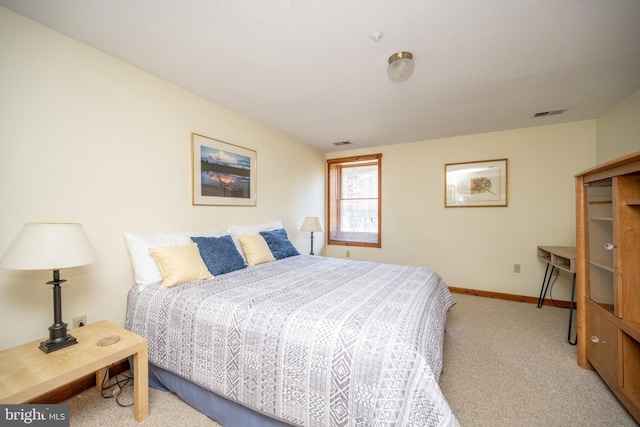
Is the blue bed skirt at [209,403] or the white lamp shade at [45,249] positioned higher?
the white lamp shade at [45,249]

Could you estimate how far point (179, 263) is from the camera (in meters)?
1.99

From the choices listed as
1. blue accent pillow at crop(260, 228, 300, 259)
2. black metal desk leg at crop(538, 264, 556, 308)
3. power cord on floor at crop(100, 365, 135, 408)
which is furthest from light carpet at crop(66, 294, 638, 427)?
blue accent pillow at crop(260, 228, 300, 259)

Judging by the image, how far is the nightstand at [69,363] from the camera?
114cm

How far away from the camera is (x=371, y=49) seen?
6.08 ft

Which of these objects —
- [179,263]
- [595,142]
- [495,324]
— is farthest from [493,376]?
[595,142]

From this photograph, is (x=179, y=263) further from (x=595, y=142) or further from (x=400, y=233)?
(x=595, y=142)

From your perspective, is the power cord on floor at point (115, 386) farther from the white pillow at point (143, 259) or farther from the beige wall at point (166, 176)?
the white pillow at point (143, 259)

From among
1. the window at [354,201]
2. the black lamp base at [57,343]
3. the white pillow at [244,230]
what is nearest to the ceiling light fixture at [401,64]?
the white pillow at [244,230]

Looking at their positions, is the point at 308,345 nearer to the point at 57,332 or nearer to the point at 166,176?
the point at 57,332

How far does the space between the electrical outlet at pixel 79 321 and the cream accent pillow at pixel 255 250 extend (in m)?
1.32

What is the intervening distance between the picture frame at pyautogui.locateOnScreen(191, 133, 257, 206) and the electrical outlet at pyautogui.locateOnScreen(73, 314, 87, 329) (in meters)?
1.23

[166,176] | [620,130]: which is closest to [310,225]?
[166,176]

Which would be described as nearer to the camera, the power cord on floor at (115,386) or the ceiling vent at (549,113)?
the power cord on floor at (115,386)

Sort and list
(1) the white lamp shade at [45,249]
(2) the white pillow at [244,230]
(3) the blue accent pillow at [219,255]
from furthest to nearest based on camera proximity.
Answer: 1. (2) the white pillow at [244,230]
2. (3) the blue accent pillow at [219,255]
3. (1) the white lamp shade at [45,249]
